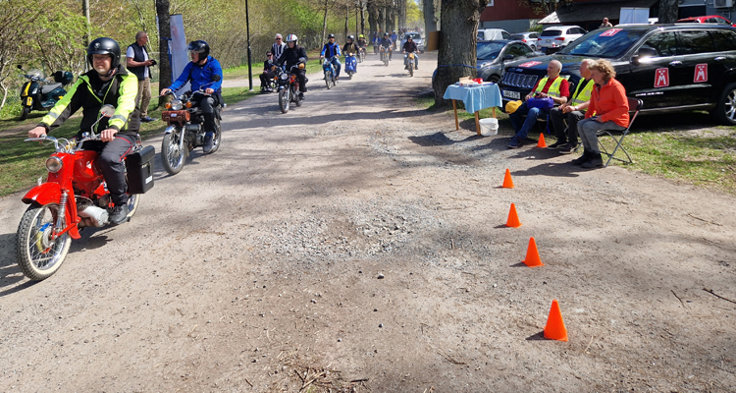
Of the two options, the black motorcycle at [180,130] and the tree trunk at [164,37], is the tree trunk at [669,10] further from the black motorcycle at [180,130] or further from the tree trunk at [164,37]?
the black motorcycle at [180,130]

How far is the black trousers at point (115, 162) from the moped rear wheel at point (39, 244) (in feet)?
2.08

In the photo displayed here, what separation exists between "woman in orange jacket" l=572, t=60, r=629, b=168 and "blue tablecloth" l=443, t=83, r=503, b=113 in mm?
2298

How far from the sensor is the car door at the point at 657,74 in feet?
32.9

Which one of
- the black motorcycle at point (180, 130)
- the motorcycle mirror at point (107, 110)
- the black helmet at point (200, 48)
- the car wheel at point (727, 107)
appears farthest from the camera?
the car wheel at point (727, 107)

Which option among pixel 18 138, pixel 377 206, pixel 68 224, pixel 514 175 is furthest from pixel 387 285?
pixel 18 138

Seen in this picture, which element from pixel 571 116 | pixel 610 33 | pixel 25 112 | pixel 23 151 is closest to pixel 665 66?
pixel 610 33

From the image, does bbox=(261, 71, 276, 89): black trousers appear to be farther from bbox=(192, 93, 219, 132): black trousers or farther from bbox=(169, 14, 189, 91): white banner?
bbox=(192, 93, 219, 132): black trousers

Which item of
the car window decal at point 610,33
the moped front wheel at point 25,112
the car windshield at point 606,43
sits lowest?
the moped front wheel at point 25,112

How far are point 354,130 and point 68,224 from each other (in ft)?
23.1

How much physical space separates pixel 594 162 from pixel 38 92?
13897mm

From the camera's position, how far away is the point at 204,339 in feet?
13.0

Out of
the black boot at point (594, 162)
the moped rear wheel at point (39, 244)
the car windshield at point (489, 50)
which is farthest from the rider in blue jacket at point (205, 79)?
the car windshield at point (489, 50)

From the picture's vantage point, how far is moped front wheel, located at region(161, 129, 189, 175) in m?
8.16

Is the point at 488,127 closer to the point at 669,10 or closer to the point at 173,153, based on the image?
the point at 173,153
